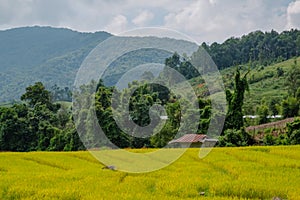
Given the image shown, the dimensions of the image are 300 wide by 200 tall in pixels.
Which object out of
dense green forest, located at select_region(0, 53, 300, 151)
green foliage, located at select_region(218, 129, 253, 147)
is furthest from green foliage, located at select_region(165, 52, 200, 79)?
green foliage, located at select_region(218, 129, 253, 147)

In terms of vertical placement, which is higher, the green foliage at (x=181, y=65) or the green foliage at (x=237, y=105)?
the green foliage at (x=181, y=65)

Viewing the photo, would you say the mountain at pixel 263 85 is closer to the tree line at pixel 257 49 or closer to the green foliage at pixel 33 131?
the tree line at pixel 257 49

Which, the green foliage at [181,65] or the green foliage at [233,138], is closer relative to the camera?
the green foliage at [233,138]

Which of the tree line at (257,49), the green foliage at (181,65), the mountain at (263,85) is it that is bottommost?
the mountain at (263,85)

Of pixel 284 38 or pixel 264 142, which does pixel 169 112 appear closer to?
pixel 264 142

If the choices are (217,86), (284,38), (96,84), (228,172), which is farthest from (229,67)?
(228,172)

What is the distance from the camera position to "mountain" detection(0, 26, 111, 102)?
363ft

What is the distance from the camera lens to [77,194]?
24.5 ft

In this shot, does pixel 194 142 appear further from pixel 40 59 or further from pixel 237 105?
pixel 40 59

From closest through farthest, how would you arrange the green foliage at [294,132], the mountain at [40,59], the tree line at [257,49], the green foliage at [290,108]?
the green foliage at [294,132], the green foliage at [290,108], the tree line at [257,49], the mountain at [40,59]

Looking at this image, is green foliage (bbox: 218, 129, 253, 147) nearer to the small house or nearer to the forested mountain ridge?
the small house

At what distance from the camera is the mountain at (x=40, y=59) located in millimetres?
110781

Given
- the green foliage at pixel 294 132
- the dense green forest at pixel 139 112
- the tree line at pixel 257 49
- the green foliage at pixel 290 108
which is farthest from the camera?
the tree line at pixel 257 49

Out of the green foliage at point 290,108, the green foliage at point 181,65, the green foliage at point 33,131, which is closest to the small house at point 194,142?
the green foliage at point 33,131
